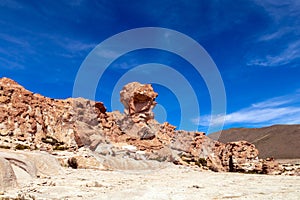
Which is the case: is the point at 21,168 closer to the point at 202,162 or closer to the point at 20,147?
the point at 20,147

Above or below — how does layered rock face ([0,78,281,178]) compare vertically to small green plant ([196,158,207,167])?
above

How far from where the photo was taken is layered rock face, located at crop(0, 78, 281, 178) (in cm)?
2686

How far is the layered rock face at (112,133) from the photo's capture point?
26.9 meters

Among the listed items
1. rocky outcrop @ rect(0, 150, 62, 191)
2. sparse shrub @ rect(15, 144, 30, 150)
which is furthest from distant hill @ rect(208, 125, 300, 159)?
rocky outcrop @ rect(0, 150, 62, 191)

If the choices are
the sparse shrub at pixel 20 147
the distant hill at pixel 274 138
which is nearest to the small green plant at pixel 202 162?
the sparse shrub at pixel 20 147

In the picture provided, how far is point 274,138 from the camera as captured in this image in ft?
441

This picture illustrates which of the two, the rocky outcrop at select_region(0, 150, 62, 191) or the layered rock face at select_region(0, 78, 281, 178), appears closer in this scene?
the rocky outcrop at select_region(0, 150, 62, 191)

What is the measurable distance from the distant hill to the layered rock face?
246 feet

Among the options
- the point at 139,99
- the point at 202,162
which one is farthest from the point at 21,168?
the point at 139,99

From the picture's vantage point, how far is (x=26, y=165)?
14.7m

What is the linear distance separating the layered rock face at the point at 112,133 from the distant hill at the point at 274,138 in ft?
246

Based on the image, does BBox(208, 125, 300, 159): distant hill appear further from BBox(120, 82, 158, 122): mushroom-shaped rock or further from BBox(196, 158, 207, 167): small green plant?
BBox(196, 158, 207, 167): small green plant

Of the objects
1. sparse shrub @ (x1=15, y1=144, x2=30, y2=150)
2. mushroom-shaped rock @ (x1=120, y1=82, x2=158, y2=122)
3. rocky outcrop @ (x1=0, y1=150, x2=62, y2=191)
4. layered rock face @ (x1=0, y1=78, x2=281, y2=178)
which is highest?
mushroom-shaped rock @ (x1=120, y1=82, x2=158, y2=122)

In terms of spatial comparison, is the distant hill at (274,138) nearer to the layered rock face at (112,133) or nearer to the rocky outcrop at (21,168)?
the layered rock face at (112,133)
